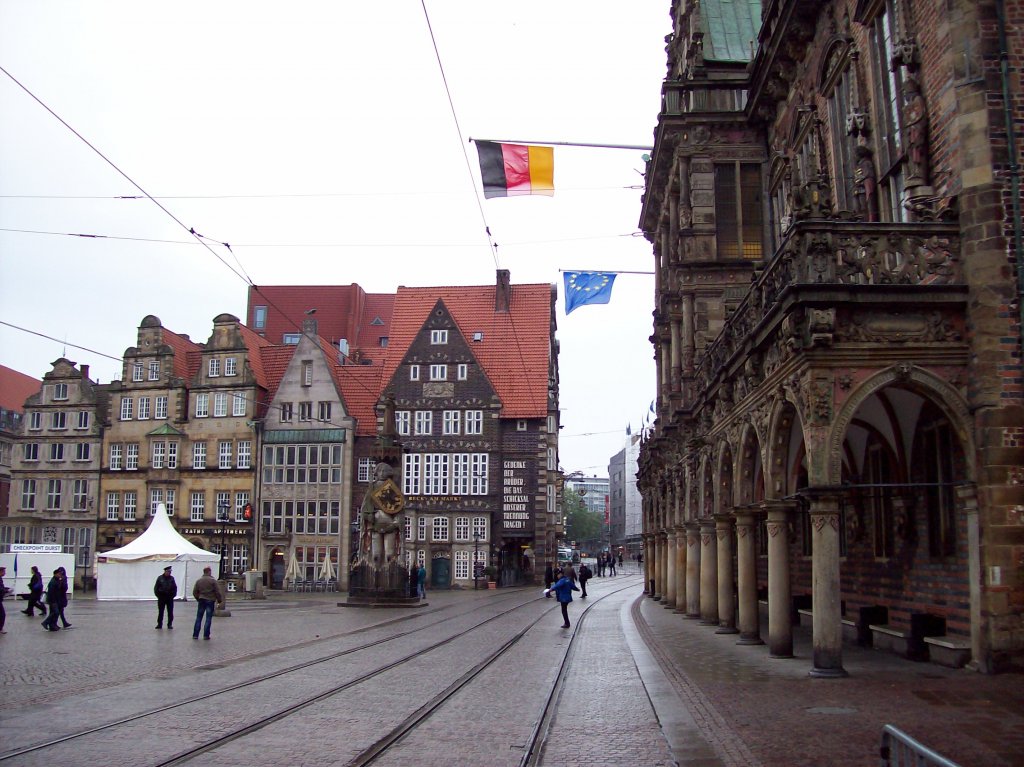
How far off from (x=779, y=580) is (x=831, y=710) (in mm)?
4850

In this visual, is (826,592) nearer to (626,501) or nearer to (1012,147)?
(1012,147)

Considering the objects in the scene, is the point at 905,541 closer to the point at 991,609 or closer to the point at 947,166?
the point at 991,609

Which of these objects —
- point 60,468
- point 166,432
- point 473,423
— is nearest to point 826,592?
point 473,423

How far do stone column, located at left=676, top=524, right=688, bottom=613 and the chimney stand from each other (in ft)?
114

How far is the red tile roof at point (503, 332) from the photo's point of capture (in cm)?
6141

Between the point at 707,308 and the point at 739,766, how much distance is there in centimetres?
2104

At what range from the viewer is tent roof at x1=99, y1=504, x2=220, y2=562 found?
4012cm

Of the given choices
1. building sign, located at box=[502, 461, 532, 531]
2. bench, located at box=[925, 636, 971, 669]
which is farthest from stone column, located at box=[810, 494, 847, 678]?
building sign, located at box=[502, 461, 532, 531]

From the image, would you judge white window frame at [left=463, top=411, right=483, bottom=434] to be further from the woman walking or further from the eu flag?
the woman walking

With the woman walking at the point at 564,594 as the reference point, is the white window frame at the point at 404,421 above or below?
above

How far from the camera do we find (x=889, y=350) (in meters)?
13.7

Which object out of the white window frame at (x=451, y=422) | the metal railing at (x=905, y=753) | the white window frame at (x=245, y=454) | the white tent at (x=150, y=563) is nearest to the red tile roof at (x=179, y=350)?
the white window frame at (x=245, y=454)

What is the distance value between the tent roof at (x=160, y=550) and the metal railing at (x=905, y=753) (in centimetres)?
3686

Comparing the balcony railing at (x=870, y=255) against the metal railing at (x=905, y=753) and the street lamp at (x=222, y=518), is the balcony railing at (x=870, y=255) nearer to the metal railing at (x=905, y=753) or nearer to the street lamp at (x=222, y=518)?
the metal railing at (x=905, y=753)
